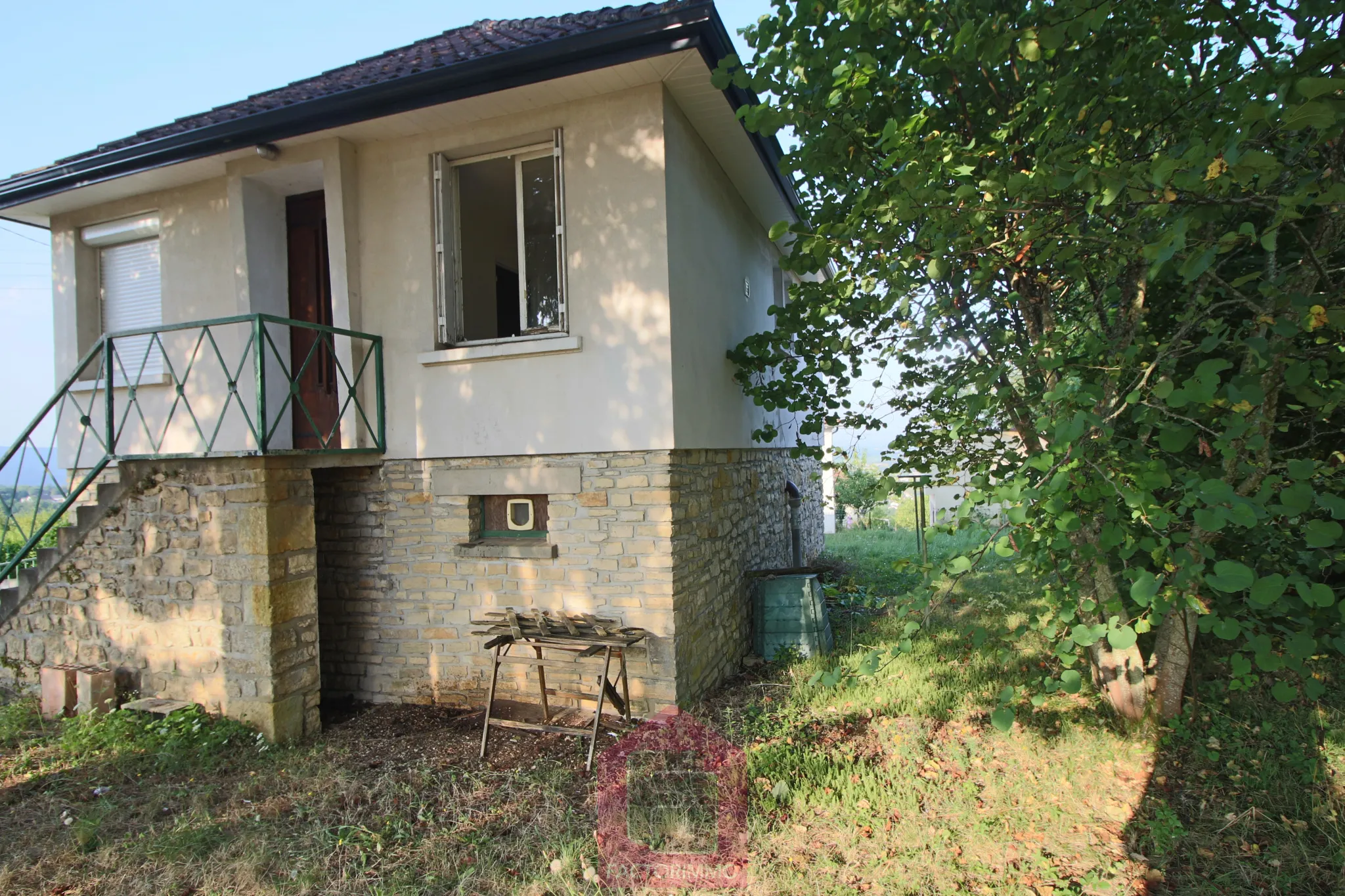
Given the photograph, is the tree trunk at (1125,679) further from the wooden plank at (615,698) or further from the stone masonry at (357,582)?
the wooden plank at (615,698)

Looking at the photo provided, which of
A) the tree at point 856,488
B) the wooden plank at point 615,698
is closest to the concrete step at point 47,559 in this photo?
the wooden plank at point 615,698

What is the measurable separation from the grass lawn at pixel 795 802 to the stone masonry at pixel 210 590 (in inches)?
14.0

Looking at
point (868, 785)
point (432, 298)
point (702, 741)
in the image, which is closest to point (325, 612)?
point (432, 298)

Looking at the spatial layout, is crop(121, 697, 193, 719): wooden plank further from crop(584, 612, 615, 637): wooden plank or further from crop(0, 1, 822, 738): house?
crop(584, 612, 615, 637): wooden plank

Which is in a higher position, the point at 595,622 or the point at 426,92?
the point at 426,92

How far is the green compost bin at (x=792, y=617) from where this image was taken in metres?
6.42

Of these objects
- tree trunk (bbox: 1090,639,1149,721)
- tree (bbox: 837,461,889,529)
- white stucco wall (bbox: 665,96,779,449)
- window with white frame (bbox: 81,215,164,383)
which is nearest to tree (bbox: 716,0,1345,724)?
tree trunk (bbox: 1090,639,1149,721)

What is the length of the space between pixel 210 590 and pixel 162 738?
99 cm

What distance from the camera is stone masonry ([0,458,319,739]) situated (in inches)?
186

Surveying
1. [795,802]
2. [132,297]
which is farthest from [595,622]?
[132,297]

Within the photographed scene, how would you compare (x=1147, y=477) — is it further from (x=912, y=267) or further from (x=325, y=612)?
(x=325, y=612)

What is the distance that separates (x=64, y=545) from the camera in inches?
209

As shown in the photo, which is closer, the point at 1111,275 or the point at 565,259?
the point at 1111,275

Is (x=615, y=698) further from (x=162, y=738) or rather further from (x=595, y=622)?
(x=162, y=738)
